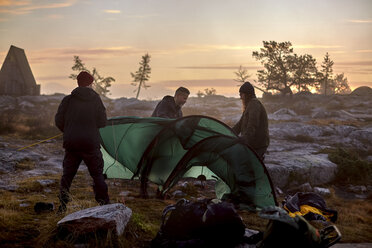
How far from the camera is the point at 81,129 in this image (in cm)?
512

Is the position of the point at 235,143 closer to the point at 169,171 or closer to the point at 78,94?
the point at 169,171

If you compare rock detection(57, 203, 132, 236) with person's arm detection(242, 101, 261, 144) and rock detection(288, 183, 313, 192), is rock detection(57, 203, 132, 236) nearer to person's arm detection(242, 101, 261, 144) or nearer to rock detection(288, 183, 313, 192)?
person's arm detection(242, 101, 261, 144)

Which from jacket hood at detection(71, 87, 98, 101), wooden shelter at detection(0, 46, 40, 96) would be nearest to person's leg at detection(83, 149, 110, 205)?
jacket hood at detection(71, 87, 98, 101)

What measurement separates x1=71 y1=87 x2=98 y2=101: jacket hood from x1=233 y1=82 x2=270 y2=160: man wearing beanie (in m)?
2.88

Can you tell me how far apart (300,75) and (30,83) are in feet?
122

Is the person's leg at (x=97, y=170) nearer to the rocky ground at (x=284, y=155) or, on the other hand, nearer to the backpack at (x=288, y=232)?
the rocky ground at (x=284, y=155)

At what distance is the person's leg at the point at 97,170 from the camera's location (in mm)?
5238

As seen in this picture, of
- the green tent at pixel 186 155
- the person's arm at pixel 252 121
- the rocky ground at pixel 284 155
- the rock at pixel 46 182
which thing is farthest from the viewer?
the rocky ground at pixel 284 155

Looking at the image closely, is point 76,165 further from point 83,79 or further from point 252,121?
point 252,121

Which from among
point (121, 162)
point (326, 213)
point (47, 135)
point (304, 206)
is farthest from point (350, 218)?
point (47, 135)

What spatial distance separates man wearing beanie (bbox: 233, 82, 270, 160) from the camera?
6.36 meters

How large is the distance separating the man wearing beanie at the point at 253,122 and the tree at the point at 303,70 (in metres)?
42.0

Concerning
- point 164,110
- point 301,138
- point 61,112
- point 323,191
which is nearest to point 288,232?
point 61,112

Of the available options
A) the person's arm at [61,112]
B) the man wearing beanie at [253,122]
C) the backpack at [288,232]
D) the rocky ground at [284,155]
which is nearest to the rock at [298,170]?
the rocky ground at [284,155]
